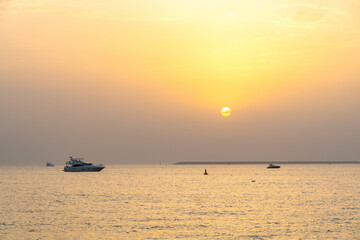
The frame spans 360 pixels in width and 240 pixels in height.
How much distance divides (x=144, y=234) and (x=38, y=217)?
24300 millimetres

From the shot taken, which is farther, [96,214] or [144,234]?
[96,214]

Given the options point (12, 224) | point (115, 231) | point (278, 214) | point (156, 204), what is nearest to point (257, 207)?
point (278, 214)

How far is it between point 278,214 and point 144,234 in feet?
91.4

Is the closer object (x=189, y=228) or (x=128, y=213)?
(x=189, y=228)

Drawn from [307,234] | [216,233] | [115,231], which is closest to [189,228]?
[216,233]

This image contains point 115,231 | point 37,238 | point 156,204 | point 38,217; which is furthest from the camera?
point 156,204

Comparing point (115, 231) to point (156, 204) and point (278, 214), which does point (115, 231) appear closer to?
point (278, 214)

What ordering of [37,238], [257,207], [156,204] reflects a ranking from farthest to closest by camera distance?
1. [156,204]
2. [257,207]
3. [37,238]

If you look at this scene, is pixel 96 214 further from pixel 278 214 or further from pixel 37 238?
pixel 278 214

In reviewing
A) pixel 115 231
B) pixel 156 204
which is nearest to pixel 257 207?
pixel 156 204

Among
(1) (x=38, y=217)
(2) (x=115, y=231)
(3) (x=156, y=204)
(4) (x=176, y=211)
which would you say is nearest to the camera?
(2) (x=115, y=231)

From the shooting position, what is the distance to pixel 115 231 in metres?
60.1

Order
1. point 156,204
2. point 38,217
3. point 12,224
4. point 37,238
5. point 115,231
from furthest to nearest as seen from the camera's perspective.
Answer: point 156,204 → point 38,217 → point 12,224 → point 115,231 → point 37,238

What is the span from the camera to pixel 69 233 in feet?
193
